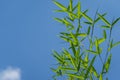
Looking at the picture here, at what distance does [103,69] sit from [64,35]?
0.85 meters

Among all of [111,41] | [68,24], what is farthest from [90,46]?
[68,24]

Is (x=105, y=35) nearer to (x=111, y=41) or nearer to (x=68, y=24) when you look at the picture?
→ (x=111, y=41)

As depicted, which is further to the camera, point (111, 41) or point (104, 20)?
point (104, 20)

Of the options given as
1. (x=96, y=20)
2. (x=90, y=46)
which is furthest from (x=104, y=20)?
(x=90, y=46)

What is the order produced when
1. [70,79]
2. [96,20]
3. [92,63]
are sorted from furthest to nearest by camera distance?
1. [96,20]
2. [70,79]
3. [92,63]

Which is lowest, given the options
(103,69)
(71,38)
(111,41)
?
(103,69)

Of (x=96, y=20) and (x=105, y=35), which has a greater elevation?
(x=96, y=20)

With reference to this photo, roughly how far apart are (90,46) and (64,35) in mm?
509

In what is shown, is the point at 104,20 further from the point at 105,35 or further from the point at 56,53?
the point at 56,53

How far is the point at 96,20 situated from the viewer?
4590mm

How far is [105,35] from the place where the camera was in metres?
4.39

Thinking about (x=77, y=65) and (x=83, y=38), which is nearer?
(x=77, y=65)

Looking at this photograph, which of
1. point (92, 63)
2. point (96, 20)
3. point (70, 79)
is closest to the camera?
point (92, 63)

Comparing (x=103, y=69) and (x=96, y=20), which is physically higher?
(x=96, y=20)
